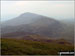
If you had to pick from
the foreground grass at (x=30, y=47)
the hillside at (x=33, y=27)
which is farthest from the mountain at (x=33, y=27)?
the foreground grass at (x=30, y=47)

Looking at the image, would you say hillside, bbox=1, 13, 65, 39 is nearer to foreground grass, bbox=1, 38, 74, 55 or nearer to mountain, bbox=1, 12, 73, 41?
mountain, bbox=1, 12, 73, 41

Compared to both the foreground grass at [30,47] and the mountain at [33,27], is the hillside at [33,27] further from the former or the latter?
the foreground grass at [30,47]

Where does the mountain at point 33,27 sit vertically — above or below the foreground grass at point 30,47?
above

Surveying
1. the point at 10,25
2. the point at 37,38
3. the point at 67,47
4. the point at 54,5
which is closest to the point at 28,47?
the point at 37,38

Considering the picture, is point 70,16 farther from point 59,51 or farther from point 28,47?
point 28,47

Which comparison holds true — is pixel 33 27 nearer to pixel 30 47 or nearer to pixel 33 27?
pixel 33 27

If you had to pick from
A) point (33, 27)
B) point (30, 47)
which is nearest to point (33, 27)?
point (33, 27)
